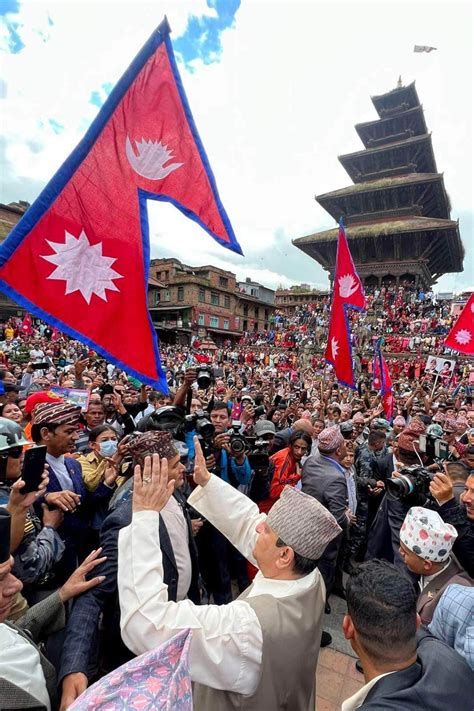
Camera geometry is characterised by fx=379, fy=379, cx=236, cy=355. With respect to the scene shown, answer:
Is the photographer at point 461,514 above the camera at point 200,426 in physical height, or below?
below

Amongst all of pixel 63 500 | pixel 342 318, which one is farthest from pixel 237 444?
pixel 342 318

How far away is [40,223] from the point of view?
2.32 metres

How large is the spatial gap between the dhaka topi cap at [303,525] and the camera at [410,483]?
1.38 m

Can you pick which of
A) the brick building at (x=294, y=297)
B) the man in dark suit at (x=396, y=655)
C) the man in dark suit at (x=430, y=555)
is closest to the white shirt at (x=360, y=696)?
the man in dark suit at (x=396, y=655)

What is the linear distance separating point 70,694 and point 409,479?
7.49 ft

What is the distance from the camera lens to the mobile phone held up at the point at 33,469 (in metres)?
1.50

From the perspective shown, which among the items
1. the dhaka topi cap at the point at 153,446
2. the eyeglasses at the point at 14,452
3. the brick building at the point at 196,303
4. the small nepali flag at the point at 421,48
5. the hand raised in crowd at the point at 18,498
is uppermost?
the small nepali flag at the point at 421,48

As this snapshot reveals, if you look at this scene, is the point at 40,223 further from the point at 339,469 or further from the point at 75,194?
the point at 339,469

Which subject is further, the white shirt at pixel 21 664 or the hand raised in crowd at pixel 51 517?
the hand raised in crowd at pixel 51 517

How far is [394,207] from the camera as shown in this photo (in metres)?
27.2

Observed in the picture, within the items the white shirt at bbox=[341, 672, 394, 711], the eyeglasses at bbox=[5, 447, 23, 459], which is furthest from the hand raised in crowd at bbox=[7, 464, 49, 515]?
the white shirt at bbox=[341, 672, 394, 711]

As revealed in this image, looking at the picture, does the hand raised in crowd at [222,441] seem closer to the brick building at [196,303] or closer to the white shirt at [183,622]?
the white shirt at [183,622]

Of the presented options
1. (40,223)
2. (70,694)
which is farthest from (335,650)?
(40,223)

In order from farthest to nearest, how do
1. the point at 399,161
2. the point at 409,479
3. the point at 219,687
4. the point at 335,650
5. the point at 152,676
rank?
the point at 399,161
the point at 335,650
the point at 409,479
the point at 219,687
the point at 152,676
